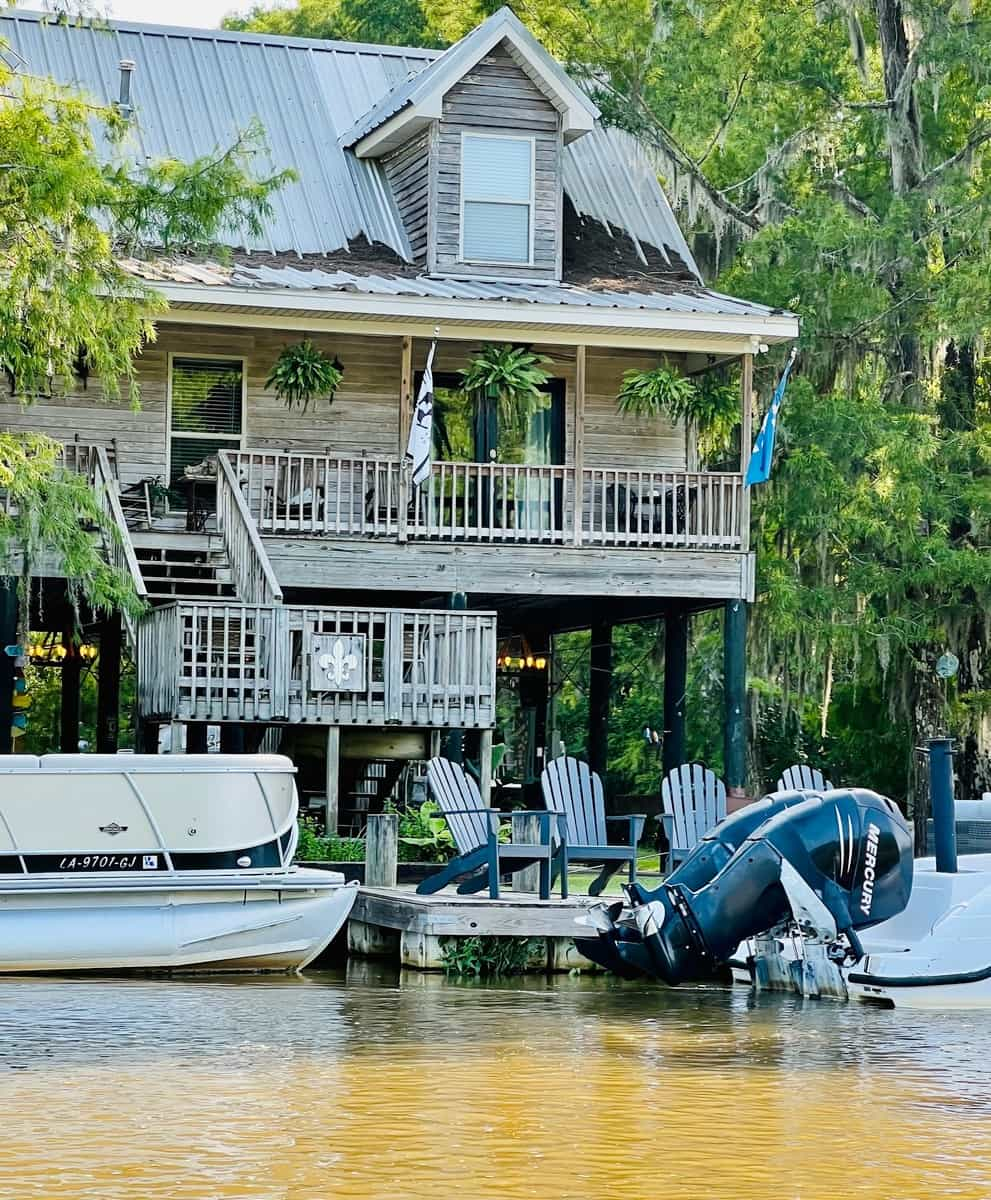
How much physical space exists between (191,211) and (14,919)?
18.2 feet

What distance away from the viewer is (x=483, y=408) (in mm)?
22469

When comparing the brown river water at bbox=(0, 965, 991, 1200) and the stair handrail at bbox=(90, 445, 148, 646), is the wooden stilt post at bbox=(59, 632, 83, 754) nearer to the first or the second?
the stair handrail at bbox=(90, 445, 148, 646)

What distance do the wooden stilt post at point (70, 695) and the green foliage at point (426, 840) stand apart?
7.77 m

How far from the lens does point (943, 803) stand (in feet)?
50.8

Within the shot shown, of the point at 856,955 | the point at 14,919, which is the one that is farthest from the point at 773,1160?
the point at 14,919

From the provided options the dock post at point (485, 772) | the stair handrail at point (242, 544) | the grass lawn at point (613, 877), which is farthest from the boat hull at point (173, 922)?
the stair handrail at point (242, 544)

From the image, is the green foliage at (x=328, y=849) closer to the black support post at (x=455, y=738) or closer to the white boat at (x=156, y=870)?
the white boat at (x=156, y=870)

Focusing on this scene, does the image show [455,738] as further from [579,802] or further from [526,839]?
[526,839]

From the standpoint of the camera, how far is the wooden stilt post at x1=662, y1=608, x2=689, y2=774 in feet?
78.5

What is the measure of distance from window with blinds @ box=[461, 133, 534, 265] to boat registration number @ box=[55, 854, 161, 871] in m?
9.89

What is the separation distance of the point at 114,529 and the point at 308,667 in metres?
2.19

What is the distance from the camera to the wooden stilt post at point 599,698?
1038 inches

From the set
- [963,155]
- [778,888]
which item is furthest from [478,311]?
[778,888]

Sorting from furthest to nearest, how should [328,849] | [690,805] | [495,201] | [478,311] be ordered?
[495,201] → [478,311] → [328,849] → [690,805]
